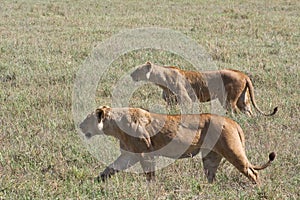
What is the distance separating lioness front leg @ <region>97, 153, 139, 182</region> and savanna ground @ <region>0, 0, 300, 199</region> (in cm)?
10

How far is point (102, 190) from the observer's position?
5.18 metres

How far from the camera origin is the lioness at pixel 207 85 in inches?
324

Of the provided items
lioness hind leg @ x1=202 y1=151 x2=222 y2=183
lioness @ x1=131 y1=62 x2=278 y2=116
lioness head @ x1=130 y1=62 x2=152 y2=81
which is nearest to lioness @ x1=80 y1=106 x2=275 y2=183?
lioness hind leg @ x1=202 y1=151 x2=222 y2=183

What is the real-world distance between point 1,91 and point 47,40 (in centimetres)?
474

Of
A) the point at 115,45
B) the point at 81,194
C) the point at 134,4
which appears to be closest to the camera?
the point at 81,194

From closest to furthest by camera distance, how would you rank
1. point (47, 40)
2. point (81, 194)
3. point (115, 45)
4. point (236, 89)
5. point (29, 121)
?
point (81, 194), point (29, 121), point (236, 89), point (115, 45), point (47, 40)

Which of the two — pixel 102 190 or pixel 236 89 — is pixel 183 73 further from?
pixel 102 190

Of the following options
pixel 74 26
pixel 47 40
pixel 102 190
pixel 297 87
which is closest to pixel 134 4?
pixel 74 26

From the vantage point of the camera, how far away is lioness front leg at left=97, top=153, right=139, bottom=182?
18.1 ft

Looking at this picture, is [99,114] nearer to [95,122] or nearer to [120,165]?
[95,122]

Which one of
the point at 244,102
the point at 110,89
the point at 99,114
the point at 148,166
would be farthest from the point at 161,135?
the point at 110,89

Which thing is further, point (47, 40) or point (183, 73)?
point (47, 40)

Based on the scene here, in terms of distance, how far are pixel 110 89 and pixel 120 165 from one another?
366cm

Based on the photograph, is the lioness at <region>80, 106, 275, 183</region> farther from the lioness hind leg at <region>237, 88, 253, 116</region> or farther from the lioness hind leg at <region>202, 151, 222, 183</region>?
the lioness hind leg at <region>237, 88, 253, 116</region>
